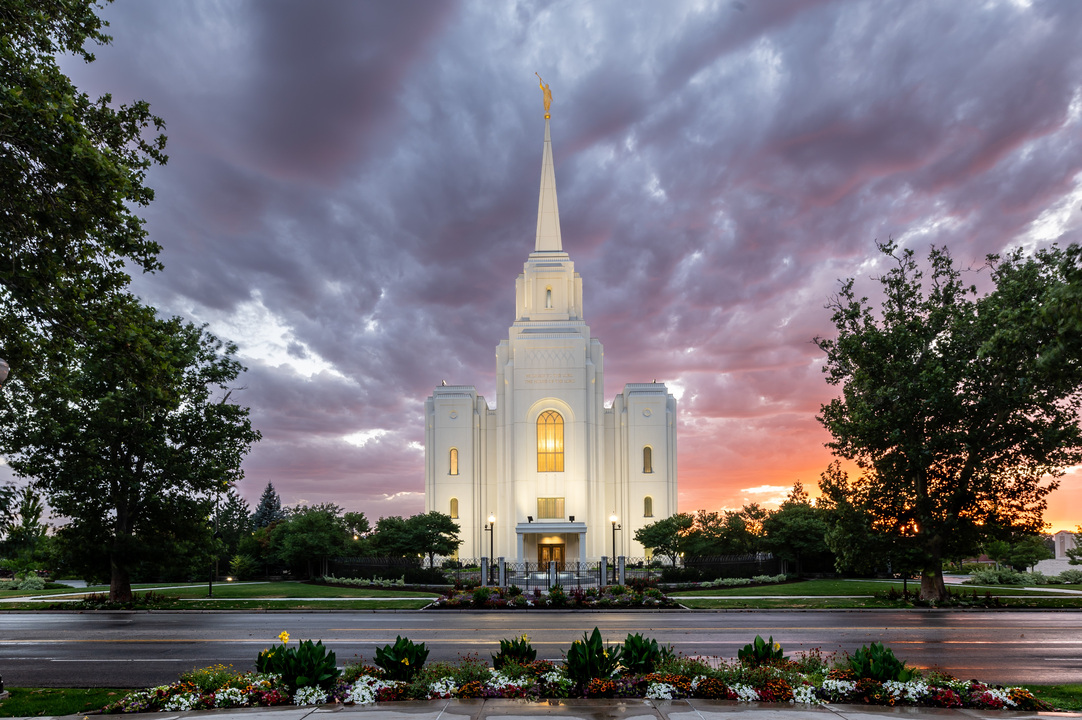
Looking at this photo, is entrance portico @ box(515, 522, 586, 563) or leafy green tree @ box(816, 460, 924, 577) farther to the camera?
entrance portico @ box(515, 522, 586, 563)

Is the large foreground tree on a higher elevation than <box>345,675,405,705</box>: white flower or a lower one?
higher

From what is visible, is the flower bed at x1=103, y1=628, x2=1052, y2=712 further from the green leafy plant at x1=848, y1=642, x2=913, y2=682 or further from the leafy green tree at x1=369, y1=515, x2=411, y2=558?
the leafy green tree at x1=369, y1=515, x2=411, y2=558

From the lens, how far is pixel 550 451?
56.3 m

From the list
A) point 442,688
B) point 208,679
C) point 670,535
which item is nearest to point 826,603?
point 670,535

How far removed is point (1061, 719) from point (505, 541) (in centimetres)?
4871

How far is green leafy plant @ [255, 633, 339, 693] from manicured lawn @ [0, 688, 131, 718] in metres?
2.66

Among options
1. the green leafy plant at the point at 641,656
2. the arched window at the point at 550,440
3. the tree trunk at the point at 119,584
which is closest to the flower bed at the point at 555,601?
the tree trunk at the point at 119,584

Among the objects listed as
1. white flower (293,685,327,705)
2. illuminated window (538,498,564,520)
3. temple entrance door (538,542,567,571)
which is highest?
illuminated window (538,498,564,520)

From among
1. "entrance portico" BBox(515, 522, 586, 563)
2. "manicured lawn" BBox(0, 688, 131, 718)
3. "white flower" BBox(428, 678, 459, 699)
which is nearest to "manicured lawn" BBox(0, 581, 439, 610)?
"manicured lawn" BBox(0, 688, 131, 718)

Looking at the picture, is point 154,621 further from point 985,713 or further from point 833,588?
→ point 833,588

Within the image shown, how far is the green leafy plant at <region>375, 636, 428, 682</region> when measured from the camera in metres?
9.77

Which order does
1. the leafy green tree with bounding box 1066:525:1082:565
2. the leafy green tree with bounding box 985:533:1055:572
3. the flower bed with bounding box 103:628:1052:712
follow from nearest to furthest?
the flower bed with bounding box 103:628:1052:712 < the leafy green tree with bounding box 1066:525:1082:565 < the leafy green tree with bounding box 985:533:1055:572

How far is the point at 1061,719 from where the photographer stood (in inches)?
342

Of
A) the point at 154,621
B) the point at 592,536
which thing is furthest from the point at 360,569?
the point at 592,536
